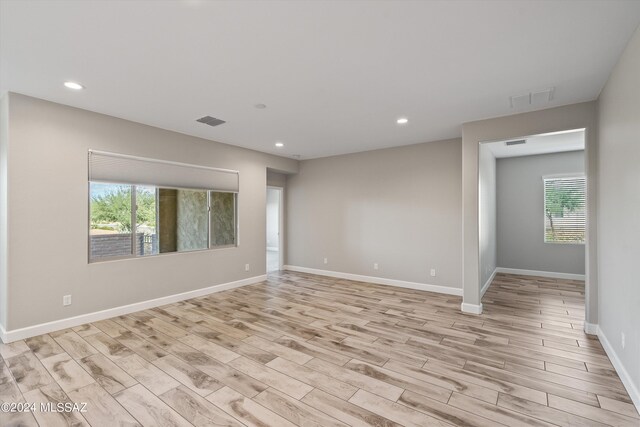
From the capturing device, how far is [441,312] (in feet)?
13.7

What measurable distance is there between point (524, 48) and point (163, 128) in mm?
4578

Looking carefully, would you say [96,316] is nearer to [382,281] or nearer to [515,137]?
[382,281]

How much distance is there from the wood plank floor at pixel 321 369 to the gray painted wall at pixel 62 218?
0.37 m

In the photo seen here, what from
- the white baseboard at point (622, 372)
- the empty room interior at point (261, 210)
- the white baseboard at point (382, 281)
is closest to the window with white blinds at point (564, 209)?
the empty room interior at point (261, 210)

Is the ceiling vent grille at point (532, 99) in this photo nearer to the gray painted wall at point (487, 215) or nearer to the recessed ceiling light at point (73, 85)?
the gray painted wall at point (487, 215)

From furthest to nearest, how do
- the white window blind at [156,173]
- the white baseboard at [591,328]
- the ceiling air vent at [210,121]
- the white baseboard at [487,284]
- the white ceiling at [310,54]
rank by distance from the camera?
1. the white baseboard at [487,284]
2. the ceiling air vent at [210,121]
3. the white window blind at [156,173]
4. the white baseboard at [591,328]
5. the white ceiling at [310,54]

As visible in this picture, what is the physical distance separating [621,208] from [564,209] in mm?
4818

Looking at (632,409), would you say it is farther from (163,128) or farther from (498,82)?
(163,128)

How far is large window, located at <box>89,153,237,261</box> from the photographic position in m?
3.90

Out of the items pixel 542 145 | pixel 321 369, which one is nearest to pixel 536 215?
pixel 542 145

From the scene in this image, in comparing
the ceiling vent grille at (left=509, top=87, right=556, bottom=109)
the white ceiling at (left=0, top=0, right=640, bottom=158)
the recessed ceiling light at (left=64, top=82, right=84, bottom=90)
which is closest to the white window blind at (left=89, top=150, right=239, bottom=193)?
the white ceiling at (left=0, top=0, right=640, bottom=158)

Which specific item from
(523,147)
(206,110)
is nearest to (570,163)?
(523,147)

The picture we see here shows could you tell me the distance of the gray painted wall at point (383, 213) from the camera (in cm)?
521

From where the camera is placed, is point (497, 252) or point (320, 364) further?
point (497, 252)
